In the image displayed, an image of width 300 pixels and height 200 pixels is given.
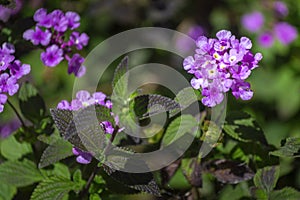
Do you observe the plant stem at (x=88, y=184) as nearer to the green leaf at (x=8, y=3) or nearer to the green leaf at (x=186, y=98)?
the green leaf at (x=186, y=98)

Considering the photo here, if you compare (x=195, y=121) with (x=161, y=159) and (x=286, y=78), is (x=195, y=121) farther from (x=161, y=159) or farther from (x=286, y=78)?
(x=286, y=78)

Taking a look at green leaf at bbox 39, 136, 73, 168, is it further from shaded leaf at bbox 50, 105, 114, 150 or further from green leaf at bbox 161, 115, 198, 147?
green leaf at bbox 161, 115, 198, 147

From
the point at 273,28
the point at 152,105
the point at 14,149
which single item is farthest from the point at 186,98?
the point at 273,28

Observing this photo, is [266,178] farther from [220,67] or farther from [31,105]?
[31,105]

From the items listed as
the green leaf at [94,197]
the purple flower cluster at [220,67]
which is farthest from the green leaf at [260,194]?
the green leaf at [94,197]

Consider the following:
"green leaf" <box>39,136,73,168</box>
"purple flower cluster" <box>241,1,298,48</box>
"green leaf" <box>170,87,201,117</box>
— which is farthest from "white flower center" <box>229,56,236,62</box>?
"purple flower cluster" <box>241,1,298,48</box>

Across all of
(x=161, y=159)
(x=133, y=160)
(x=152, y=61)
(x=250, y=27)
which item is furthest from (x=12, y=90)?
(x=250, y=27)
